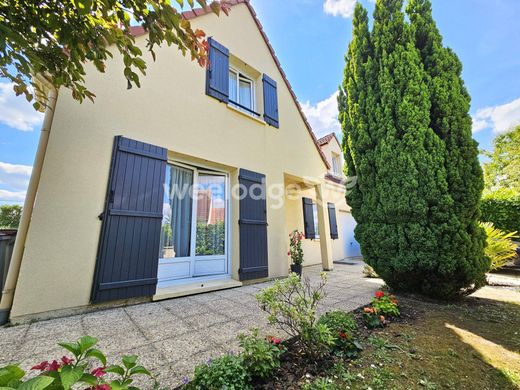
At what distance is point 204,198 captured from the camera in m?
4.37

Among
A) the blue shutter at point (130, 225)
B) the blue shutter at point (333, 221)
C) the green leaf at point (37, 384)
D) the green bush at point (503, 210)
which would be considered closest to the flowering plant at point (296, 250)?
the blue shutter at point (333, 221)

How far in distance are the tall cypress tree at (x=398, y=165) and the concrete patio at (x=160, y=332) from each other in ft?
3.62

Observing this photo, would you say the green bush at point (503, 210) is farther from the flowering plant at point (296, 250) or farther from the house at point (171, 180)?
the flowering plant at point (296, 250)

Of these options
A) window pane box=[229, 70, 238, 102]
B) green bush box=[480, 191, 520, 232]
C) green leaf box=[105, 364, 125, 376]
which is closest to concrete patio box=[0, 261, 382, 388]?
green leaf box=[105, 364, 125, 376]

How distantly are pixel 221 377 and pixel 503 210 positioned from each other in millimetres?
9976

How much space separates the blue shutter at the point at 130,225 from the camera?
9.23 feet

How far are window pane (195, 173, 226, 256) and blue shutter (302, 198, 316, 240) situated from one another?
12.0 ft

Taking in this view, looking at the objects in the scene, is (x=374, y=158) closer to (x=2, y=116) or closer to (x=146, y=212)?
(x=146, y=212)

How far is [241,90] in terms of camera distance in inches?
220

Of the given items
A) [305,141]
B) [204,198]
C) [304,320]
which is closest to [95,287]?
[204,198]

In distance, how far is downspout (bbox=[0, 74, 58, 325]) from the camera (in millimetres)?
2312

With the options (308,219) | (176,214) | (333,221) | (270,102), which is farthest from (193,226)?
(333,221)

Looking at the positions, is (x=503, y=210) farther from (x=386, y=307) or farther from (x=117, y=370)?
(x=117, y=370)

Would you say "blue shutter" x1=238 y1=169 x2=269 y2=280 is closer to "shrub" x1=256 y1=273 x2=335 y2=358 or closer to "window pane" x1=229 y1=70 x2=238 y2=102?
"window pane" x1=229 y1=70 x2=238 y2=102
